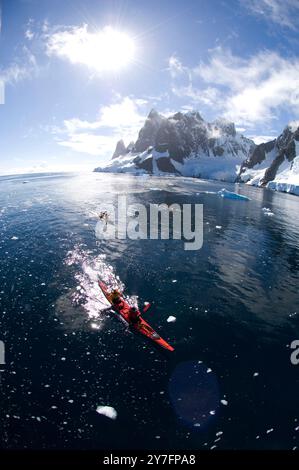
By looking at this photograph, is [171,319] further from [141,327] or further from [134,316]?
[134,316]

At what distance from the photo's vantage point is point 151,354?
15.4m

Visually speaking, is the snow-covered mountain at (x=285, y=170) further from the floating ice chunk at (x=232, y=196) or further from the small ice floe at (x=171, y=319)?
the small ice floe at (x=171, y=319)

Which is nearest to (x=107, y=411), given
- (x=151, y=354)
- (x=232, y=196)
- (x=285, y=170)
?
(x=151, y=354)

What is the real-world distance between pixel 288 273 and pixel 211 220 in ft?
78.6

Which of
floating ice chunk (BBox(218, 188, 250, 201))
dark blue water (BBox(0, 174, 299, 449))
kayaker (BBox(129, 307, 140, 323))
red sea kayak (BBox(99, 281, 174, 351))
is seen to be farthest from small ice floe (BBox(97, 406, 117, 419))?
floating ice chunk (BBox(218, 188, 250, 201))

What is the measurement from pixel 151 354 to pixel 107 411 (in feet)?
13.1

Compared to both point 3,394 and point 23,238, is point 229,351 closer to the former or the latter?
point 3,394

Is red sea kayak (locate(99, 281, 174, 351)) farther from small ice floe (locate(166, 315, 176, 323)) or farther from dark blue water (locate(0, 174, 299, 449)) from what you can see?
small ice floe (locate(166, 315, 176, 323))

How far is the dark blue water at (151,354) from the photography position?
1155cm

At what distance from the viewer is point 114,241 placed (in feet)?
113

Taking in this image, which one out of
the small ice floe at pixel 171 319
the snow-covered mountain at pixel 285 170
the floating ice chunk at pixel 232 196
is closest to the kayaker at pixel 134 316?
the small ice floe at pixel 171 319

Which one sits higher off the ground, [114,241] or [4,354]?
[114,241]
